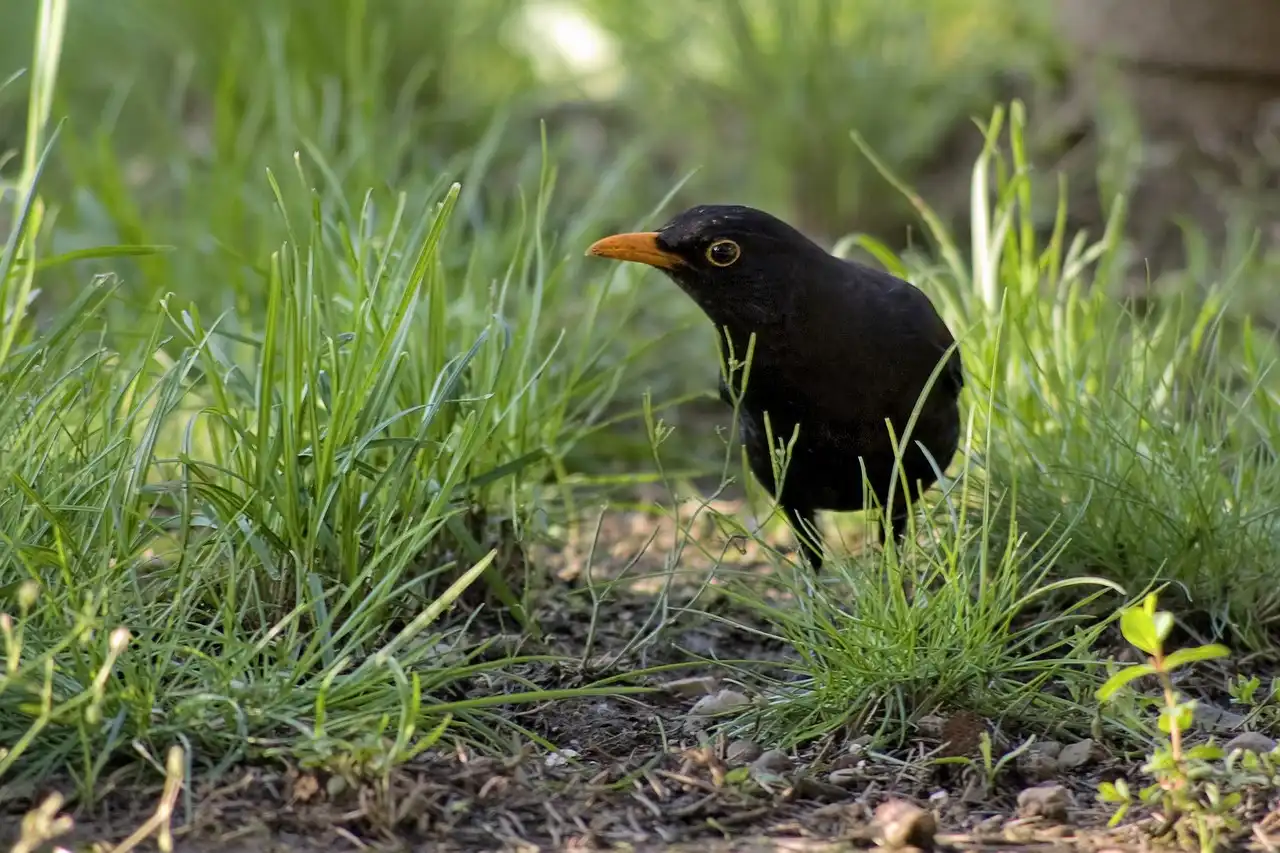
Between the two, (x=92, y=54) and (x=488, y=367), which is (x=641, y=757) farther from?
(x=92, y=54)

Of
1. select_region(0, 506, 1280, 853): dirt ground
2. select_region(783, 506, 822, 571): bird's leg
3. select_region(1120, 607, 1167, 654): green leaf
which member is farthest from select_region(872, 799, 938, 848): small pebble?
select_region(783, 506, 822, 571): bird's leg

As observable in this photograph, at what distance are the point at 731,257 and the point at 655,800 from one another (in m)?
1.33

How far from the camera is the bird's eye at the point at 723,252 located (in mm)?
3512

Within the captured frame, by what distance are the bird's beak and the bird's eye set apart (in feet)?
0.23

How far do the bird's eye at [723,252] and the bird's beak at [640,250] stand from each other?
0.23ft

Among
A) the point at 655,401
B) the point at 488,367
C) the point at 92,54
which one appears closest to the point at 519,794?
the point at 488,367

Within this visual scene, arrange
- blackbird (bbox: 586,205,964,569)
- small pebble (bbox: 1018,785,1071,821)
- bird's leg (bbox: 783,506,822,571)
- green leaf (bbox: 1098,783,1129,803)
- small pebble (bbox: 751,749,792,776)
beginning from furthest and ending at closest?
bird's leg (bbox: 783,506,822,571)
blackbird (bbox: 586,205,964,569)
small pebble (bbox: 751,749,792,776)
small pebble (bbox: 1018,785,1071,821)
green leaf (bbox: 1098,783,1129,803)

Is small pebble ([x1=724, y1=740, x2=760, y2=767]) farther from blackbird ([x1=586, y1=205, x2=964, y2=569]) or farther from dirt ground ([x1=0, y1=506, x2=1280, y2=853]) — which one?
blackbird ([x1=586, y1=205, x2=964, y2=569])

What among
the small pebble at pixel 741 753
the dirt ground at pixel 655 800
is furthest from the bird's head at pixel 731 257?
the small pebble at pixel 741 753

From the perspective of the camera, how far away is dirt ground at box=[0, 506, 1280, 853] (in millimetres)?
2426

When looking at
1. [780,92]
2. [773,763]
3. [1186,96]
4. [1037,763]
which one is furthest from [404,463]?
[1186,96]

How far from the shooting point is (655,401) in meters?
5.20

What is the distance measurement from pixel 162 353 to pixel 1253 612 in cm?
283

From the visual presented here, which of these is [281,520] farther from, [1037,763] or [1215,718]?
[1215,718]
